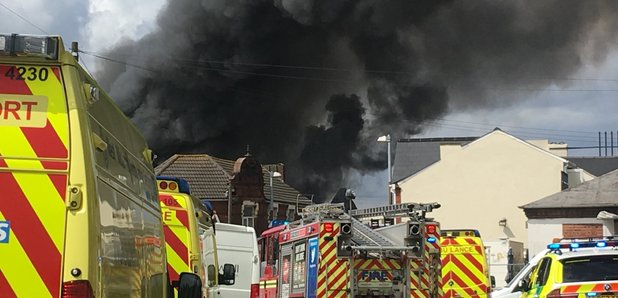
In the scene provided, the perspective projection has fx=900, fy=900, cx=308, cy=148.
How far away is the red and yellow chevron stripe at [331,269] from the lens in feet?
43.8

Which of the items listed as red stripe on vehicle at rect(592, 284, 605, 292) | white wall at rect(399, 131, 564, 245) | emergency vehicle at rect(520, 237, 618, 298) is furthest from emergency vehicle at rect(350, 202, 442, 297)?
white wall at rect(399, 131, 564, 245)

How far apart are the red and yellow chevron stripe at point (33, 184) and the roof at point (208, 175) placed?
4482 centimetres

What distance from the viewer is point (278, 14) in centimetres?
4881

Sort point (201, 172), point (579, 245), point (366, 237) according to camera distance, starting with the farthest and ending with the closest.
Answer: point (201, 172) < point (366, 237) < point (579, 245)

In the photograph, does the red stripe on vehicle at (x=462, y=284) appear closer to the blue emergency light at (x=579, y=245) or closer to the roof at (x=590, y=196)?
the blue emergency light at (x=579, y=245)

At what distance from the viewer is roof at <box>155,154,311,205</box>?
50.4m

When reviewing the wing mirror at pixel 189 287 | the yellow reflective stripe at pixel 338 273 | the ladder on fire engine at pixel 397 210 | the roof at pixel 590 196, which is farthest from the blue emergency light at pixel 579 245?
the roof at pixel 590 196

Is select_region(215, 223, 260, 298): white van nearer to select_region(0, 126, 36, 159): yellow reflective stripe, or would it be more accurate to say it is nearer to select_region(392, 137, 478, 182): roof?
select_region(0, 126, 36, 159): yellow reflective stripe

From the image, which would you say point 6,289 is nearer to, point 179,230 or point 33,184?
point 33,184

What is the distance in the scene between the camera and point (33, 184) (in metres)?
3.66

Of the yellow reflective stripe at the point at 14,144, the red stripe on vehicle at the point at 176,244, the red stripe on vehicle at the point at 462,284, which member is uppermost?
the yellow reflective stripe at the point at 14,144

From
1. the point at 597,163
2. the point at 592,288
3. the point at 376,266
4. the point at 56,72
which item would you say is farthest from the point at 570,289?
the point at 597,163

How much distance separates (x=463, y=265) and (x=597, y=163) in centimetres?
4577

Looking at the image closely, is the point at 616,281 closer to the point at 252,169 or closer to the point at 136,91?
the point at 136,91
